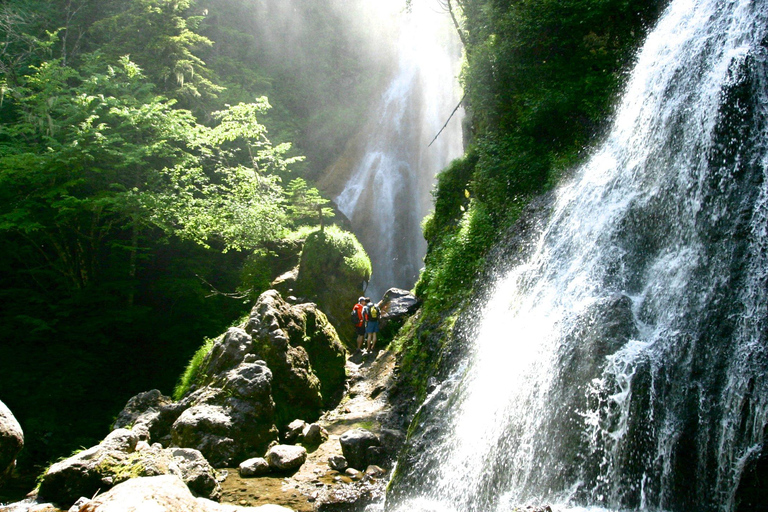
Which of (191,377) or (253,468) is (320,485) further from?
(191,377)

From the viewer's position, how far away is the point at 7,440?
16.9ft

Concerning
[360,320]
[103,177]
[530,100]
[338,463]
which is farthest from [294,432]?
[103,177]

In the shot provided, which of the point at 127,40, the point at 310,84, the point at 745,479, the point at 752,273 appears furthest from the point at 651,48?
the point at 310,84

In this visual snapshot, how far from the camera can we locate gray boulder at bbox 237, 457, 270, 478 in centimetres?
728

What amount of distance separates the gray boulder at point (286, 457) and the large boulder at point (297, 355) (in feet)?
4.60

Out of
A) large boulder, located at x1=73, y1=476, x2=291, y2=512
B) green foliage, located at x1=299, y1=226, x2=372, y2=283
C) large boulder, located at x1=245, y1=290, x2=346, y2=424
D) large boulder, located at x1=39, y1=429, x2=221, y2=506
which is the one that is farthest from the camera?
green foliage, located at x1=299, y1=226, x2=372, y2=283

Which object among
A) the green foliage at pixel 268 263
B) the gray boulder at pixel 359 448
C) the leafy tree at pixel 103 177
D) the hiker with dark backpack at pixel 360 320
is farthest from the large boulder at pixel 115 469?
the green foliage at pixel 268 263

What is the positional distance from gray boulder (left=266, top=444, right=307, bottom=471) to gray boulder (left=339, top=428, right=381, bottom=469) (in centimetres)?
68

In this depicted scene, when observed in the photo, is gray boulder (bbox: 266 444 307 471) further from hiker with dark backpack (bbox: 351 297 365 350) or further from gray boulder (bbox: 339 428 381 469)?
hiker with dark backpack (bbox: 351 297 365 350)

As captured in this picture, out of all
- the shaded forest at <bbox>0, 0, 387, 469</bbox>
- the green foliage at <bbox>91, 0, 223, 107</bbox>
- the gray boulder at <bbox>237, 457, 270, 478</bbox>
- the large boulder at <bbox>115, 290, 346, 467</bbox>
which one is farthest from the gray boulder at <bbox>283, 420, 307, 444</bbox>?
the green foliage at <bbox>91, 0, 223, 107</bbox>

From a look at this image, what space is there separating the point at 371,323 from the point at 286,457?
20.8ft

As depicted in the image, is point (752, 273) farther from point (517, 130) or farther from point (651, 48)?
point (517, 130)

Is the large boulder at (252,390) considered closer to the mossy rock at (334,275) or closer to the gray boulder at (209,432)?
the gray boulder at (209,432)

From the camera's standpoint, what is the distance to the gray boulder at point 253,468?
728 cm
